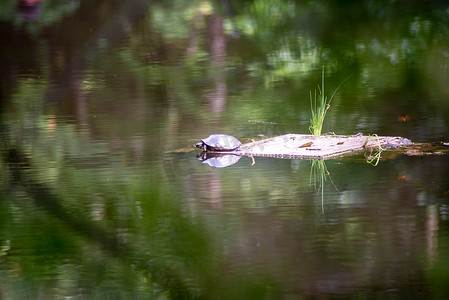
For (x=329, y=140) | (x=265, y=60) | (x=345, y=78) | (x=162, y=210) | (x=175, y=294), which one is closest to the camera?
(x=175, y=294)

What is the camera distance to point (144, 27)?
492cm

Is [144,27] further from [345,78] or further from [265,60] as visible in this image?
[345,78]

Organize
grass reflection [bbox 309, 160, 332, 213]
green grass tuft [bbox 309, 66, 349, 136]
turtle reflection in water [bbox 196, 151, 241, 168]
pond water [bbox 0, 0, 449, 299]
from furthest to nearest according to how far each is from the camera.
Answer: green grass tuft [bbox 309, 66, 349, 136] < turtle reflection in water [bbox 196, 151, 241, 168] < grass reflection [bbox 309, 160, 332, 213] < pond water [bbox 0, 0, 449, 299]

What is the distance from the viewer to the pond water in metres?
1.61

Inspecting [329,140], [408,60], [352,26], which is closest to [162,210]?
[329,140]

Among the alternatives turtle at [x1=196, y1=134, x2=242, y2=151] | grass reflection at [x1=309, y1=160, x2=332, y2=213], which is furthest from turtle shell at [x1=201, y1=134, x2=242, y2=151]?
grass reflection at [x1=309, y1=160, x2=332, y2=213]

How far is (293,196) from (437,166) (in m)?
0.64

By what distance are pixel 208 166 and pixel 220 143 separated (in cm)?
18

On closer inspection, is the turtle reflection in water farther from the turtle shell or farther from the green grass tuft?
the green grass tuft

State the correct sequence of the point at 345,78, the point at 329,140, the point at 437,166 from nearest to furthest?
1. the point at 437,166
2. the point at 329,140
3. the point at 345,78

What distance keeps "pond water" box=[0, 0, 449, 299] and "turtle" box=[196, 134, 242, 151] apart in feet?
Answer: 0.22

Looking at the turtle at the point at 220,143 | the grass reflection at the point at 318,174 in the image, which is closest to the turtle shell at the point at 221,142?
the turtle at the point at 220,143

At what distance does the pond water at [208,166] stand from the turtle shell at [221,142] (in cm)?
8

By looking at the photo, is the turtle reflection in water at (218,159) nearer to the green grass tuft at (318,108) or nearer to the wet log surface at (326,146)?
the wet log surface at (326,146)
